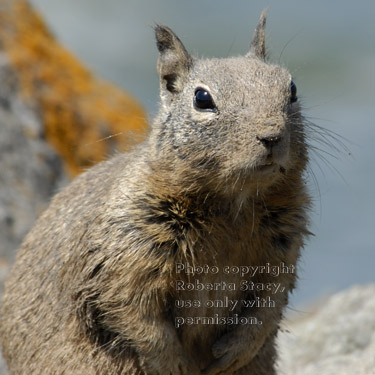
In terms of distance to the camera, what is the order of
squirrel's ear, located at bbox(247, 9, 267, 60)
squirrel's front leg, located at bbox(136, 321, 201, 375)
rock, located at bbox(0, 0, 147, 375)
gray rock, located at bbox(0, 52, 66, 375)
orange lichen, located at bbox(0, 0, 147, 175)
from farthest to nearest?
orange lichen, located at bbox(0, 0, 147, 175)
rock, located at bbox(0, 0, 147, 375)
gray rock, located at bbox(0, 52, 66, 375)
squirrel's ear, located at bbox(247, 9, 267, 60)
squirrel's front leg, located at bbox(136, 321, 201, 375)

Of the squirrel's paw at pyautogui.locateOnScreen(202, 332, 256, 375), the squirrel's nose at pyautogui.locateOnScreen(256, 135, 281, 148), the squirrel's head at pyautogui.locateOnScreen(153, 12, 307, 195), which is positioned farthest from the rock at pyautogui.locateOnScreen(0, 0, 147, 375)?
the squirrel's nose at pyautogui.locateOnScreen(256, 135, 281, 148)

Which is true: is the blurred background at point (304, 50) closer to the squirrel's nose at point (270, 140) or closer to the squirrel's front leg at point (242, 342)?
the squirrel's front leg at point (242, 342)

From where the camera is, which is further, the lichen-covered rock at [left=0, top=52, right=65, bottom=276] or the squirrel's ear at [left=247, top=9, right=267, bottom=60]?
the lichen-covered rock at [left=0, top=52, right=65, bottom=276]

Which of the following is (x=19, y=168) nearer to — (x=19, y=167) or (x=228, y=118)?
(x=19, y=167)

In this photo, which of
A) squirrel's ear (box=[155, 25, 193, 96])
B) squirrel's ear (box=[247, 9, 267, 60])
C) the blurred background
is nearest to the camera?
squirrel's ear (box=[155, 25, 193, 96])

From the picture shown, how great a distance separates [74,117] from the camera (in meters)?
12.2

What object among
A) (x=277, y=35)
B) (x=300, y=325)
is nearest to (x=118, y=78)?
(x=277, y=35)

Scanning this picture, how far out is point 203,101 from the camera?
596 cm

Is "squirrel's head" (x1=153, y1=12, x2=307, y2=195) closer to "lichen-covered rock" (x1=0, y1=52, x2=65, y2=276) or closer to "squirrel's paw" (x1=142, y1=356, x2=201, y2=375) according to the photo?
"squirrel's paw" (x1=142, y1=356, x2=201, y2=375)

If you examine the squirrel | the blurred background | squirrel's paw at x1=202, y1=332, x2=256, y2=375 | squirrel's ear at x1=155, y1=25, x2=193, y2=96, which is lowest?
squirrel's paw at x1=202, y1=332, x2=256, y2=375

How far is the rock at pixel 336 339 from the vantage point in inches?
328

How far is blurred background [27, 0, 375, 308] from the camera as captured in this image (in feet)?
92.4

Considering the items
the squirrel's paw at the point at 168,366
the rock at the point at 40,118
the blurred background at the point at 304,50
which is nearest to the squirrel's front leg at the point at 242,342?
the squirrel's paw at the point at 168,366

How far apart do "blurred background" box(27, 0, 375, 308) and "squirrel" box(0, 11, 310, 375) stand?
1985 cm
